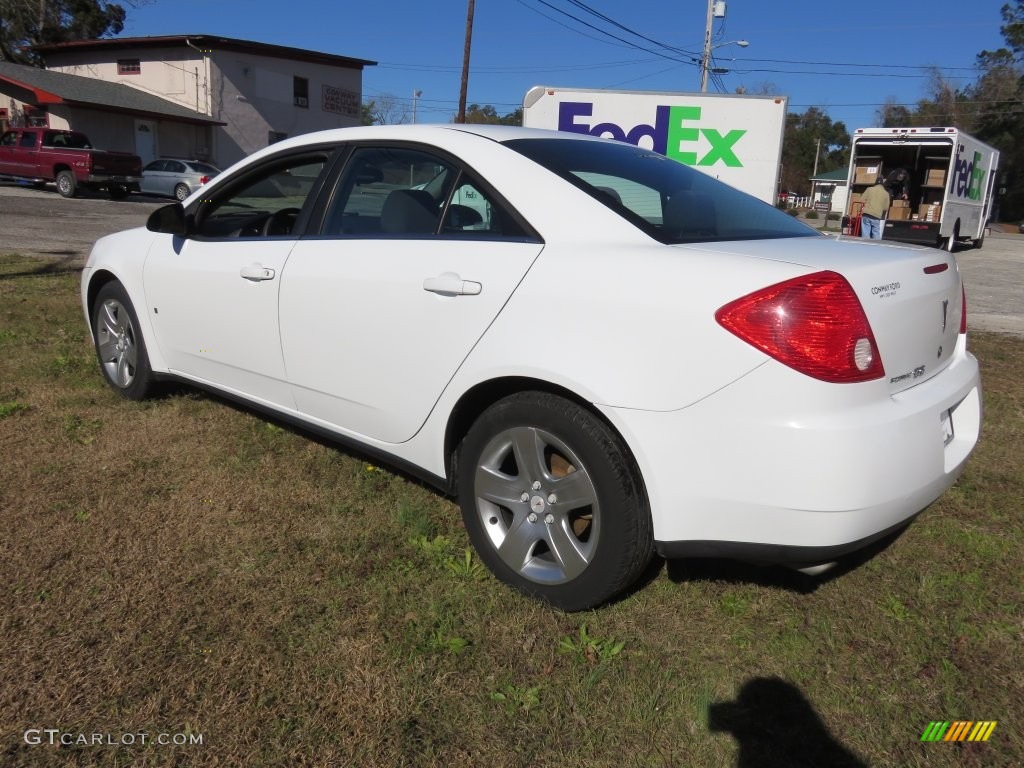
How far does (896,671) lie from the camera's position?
244 centimetres

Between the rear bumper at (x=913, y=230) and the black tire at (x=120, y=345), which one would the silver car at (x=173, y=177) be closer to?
the rear bumper at (x=913, y=230)

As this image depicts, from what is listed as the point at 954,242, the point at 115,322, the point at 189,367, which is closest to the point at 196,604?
the point at 189,367

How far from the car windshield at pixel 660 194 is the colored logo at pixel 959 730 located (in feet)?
5.17

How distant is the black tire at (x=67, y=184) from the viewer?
23359 millimetres

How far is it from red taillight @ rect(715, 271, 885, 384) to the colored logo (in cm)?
100

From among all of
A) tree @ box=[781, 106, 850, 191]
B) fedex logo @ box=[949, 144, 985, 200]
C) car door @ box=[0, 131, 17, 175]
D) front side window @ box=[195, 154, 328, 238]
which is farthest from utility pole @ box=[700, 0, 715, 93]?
tree @ box=[781, 106, 850, 191]

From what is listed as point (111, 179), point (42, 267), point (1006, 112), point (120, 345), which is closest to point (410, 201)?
point (120, 345)

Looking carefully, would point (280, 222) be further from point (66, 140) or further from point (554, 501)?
point (66, 140)

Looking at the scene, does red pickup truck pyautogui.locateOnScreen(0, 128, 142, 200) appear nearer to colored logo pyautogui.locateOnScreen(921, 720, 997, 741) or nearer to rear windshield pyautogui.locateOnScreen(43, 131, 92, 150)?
rear windshield pyautogui.locateOnScreen(43, 131, 92, 150)

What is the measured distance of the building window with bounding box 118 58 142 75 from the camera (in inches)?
1475

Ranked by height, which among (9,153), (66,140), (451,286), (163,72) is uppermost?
(163,72)

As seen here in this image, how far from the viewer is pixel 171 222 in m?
3.89

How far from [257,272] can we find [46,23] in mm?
53526

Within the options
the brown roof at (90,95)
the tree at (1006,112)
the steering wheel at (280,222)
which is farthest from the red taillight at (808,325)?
the tree at (1006,112)
